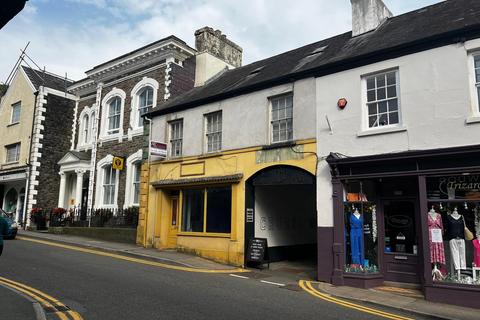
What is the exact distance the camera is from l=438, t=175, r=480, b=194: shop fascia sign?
9.28 meters

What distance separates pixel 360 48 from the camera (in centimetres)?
1198

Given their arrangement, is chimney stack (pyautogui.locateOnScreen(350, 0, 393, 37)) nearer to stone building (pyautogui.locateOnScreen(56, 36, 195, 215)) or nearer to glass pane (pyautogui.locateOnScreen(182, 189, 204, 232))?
glass pane (pyautogui.locateOnScreen(182, 189, 204, 232))

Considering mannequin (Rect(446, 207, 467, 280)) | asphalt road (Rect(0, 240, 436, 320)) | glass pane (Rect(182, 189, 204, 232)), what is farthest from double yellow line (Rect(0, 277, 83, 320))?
mannequin (Rect(446, 207, 467, 280))

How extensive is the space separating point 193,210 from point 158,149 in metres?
2.93

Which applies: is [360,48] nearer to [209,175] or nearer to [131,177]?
[209,175]

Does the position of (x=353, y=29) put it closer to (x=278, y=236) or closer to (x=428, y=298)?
(x=278, y=236)

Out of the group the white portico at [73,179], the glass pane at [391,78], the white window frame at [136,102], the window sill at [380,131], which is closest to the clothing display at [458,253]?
the window sill at [380,131]

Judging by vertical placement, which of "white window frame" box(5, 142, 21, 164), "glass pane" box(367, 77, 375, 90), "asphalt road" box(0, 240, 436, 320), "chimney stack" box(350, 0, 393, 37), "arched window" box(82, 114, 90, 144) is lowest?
"asphalt road" box(0, 240, 436, 320)

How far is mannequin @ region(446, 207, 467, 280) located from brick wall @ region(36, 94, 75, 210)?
23.1 meters

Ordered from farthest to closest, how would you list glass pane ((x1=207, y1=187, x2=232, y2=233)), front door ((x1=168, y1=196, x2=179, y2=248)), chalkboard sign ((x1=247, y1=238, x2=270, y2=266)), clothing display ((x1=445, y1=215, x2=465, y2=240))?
front door ((x1=168, y1=196, x2=179, y2=248)), glass pane ((x1=207, y1=187, x2=232, y2=233)), chalkboard sign ((x1=247, y1=238, x2=270, y2=266)), clothing display ((x1=445, y1=215, x2=465, y2=240))

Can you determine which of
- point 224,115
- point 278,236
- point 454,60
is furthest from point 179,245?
point 454,60

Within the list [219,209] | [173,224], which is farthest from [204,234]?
[173,224]

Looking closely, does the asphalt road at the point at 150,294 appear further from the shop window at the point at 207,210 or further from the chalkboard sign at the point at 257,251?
the shop window at the point at 207,210

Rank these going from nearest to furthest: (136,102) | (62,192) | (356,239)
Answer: (356,239) → (136,102) → (62,192)
